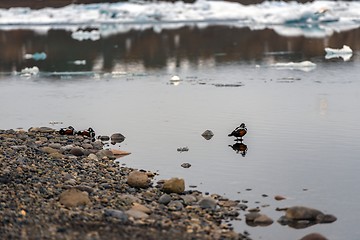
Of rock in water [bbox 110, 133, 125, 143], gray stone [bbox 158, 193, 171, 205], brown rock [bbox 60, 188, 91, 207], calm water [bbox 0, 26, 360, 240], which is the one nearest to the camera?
brown rock [bbox 60, 188, 91, 207]

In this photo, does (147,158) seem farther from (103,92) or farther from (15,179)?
(103,92)

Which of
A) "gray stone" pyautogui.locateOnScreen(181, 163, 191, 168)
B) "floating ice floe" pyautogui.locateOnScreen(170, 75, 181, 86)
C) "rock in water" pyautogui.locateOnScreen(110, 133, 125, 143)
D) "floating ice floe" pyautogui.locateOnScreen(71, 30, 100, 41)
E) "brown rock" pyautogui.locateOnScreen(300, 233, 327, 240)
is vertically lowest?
"floating ice floe" pyautogui.locateOnScreen(71, 30, 100, 41)

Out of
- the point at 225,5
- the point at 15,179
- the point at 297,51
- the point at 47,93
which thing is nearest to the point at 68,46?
the point at 297,51

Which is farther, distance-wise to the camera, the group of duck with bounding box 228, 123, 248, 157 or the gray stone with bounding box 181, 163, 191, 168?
the group of duck with bounding box 228, 123, 248, 157

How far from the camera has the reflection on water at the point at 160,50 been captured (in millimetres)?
35625

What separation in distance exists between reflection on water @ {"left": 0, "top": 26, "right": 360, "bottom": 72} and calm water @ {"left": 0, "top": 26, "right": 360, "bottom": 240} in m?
0.16

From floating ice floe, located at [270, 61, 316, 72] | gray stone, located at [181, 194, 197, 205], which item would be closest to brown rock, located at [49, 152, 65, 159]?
gray stone, located at [181, 194, 197, 205]

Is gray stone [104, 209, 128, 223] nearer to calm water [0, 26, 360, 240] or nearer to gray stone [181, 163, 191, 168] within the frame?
calm water [0, 26, 360, 240]

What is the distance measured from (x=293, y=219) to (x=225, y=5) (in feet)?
229

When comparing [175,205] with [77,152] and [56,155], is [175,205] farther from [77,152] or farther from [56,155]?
[77,152]

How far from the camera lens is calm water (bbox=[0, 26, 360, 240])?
473 inches

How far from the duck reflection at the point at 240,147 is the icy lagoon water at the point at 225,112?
0.54ft

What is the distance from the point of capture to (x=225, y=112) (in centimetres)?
2002

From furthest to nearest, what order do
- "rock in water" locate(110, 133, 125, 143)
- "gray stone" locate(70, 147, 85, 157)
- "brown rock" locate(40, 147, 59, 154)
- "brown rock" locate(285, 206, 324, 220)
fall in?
"rock in water" locate(110, 133, 125, 143), "gray stone" locate(70, 147, 85, 157), "brown rock" locate(40, 147, 59, 154), "brown rock" locate(285, 206, 324, 220)
